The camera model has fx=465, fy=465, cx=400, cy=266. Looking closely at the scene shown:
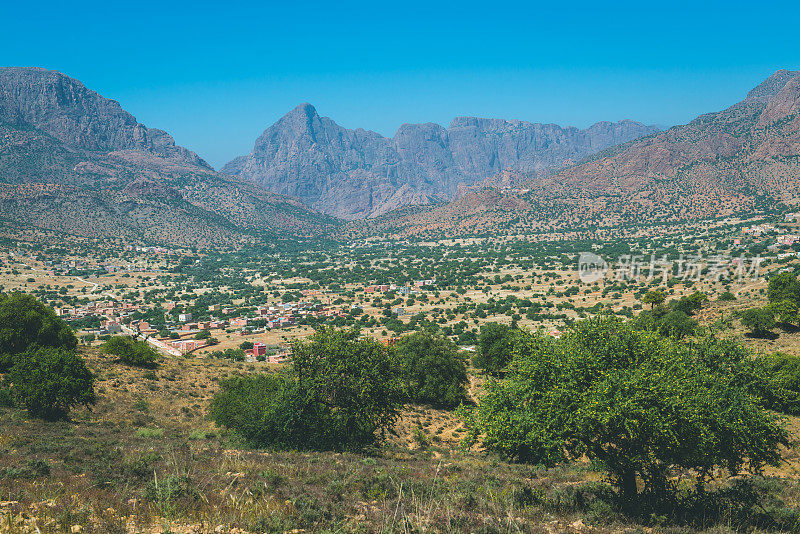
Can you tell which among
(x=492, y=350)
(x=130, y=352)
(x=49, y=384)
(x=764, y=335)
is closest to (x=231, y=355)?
(x=130, y=352)

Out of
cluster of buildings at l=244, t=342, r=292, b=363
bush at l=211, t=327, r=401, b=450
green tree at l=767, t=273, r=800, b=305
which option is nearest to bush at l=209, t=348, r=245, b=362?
cluster of buildings at l=244, t=342, r=292, b=363

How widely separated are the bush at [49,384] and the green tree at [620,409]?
66.6 feet

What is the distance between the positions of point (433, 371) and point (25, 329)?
28131 millimetres

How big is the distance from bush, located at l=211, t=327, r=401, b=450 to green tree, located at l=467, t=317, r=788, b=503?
7.05m

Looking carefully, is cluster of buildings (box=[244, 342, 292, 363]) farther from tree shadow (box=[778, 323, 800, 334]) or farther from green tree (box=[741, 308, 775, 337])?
tree shadow (box=[778, 323, 800, 334])

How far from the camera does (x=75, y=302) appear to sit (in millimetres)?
100312

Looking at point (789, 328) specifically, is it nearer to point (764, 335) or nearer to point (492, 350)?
point (764, 335)

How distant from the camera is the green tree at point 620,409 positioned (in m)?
10.3

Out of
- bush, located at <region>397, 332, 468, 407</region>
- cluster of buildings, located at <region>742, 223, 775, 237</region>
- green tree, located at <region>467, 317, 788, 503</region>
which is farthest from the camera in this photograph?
cluster of buildings, located at <region>742, 223, 775, 237</region>

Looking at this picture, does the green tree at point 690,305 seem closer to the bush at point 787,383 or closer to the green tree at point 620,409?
the bush at point 787,383

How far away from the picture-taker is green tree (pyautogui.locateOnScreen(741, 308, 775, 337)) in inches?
1462

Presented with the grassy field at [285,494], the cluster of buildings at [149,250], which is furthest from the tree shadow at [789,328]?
the cluster of buildings at [149,250]

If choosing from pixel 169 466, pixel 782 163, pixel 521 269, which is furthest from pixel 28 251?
pixel 782 163

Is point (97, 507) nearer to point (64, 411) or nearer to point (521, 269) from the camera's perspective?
point (64, 411)
